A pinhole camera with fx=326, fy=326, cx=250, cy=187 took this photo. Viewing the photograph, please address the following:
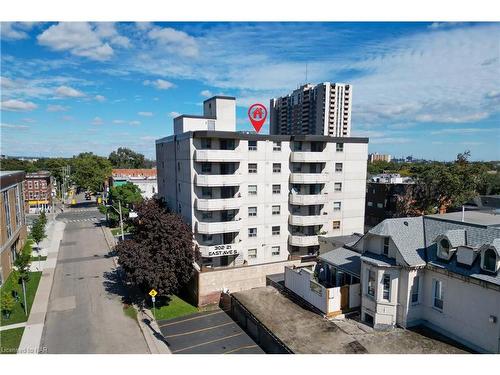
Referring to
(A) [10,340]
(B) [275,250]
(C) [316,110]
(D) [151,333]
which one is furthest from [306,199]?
(C) [316,110]

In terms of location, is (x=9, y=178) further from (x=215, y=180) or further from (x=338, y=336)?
(x=338, y=336)

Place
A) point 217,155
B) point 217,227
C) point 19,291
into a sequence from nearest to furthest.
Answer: point 19,291
point 217,155
point 217,227

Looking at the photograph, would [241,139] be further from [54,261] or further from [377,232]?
[54,261]

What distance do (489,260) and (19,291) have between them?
3986cm

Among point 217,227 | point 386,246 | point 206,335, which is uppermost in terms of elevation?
point 386,246

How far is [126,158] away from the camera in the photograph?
174375 mm

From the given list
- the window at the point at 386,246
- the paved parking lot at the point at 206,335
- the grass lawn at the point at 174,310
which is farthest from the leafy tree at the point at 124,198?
the window at the point at 386,246

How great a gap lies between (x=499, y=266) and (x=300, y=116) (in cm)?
9882

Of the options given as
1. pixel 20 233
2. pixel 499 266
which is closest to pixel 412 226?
pixel 499 266

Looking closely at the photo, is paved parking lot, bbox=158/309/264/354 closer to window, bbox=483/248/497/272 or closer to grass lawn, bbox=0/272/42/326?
grass lawn, bbox=0/272/42/326

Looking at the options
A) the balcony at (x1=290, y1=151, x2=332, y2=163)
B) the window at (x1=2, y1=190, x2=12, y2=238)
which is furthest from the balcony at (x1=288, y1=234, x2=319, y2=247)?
the window at (x1=2, y1=190, x2=12, y2=238)

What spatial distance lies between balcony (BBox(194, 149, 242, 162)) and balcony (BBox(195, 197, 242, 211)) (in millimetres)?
4180

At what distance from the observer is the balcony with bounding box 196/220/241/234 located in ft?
112

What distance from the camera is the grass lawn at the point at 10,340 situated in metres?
22.5
